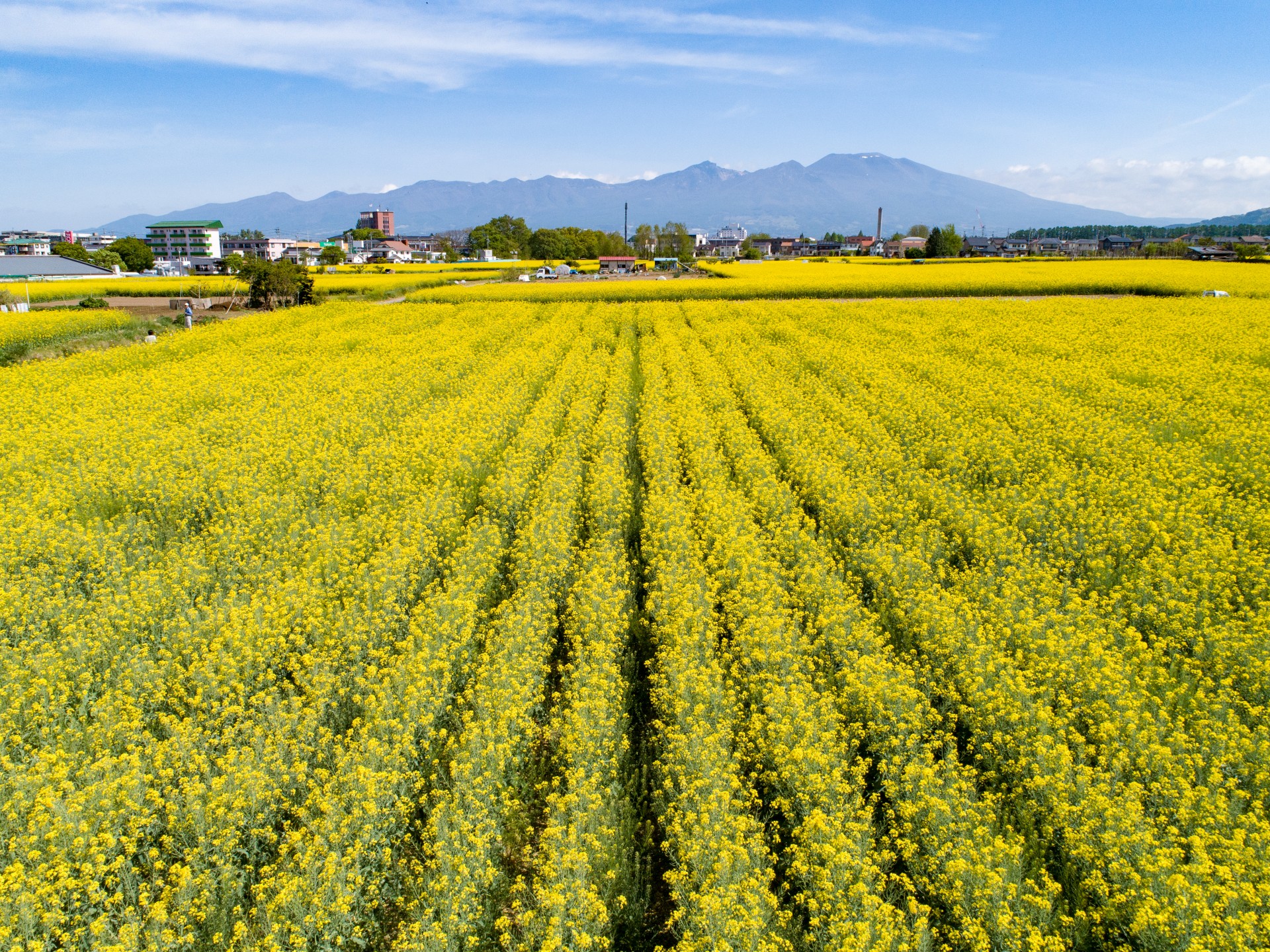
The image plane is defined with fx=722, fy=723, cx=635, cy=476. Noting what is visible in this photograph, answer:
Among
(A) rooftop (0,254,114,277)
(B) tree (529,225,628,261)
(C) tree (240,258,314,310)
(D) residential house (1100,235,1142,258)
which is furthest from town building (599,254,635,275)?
(D) residential house (1100,235,1142,258)

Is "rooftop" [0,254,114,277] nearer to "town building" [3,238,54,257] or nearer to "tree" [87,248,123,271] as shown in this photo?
"tree" [87,248,123,271]

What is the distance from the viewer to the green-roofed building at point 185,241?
167 m

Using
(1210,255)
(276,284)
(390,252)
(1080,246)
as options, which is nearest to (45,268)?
(276,284)

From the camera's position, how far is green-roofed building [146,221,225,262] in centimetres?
16725

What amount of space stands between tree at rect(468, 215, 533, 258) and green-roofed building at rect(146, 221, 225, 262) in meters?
77.2

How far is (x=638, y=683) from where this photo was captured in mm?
7414

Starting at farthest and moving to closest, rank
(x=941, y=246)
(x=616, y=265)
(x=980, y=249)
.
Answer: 1. (x=980, y=249)
2. (x=616, y=265)
3. (x=941, y=246)

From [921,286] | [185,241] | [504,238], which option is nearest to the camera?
[921,286]

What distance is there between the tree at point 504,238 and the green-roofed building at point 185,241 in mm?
77218

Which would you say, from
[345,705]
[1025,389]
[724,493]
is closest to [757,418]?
[724,493]

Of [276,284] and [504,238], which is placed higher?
[504,238]

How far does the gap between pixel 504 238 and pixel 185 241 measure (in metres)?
92.1

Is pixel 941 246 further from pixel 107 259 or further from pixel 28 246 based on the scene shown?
pixel 28 246

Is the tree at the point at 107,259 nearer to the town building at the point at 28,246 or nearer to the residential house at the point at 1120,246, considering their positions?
the town building at the point at 28,246
